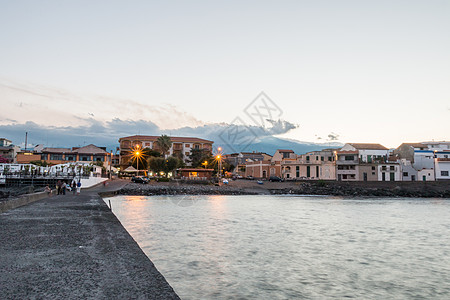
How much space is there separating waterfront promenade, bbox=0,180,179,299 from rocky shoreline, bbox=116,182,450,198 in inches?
1573

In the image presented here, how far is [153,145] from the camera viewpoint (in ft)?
384

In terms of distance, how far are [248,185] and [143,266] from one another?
209 ft

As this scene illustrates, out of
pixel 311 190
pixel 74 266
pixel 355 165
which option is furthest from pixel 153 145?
pixel 74 266

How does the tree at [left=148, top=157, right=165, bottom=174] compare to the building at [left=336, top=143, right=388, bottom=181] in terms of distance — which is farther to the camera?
the tree at [left=148, top=157, right=165, bottom=174]

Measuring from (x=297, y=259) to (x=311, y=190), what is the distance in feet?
171

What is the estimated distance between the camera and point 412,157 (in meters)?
75.8

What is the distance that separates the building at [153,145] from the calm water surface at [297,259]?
304 ft

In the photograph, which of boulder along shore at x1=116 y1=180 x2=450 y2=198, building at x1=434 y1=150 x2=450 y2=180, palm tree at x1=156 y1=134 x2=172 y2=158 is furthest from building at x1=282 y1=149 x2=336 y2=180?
palm tree at x1=156 y1=134 x2=172 y2=158

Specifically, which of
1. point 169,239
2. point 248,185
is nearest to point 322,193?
point 248,185

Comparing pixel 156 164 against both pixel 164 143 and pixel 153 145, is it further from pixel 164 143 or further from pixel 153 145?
pixel 153 145

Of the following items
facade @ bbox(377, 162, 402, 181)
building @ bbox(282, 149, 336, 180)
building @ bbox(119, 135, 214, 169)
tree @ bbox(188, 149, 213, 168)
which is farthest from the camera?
building @ bbox(119, 135, 214, 169)

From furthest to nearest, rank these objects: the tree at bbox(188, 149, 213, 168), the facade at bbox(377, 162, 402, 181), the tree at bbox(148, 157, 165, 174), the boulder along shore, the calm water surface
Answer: the tree at bbox(188, 149, 213, 168), the tree at bbox(148, 157, 165, 174), the facade at bbox(377, 162, 402, 181), the boulder along shore, the calm water surface

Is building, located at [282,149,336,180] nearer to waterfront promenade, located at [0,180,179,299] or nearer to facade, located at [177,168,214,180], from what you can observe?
facade, located at [177,168,214,180]

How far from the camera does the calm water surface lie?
9.31m
